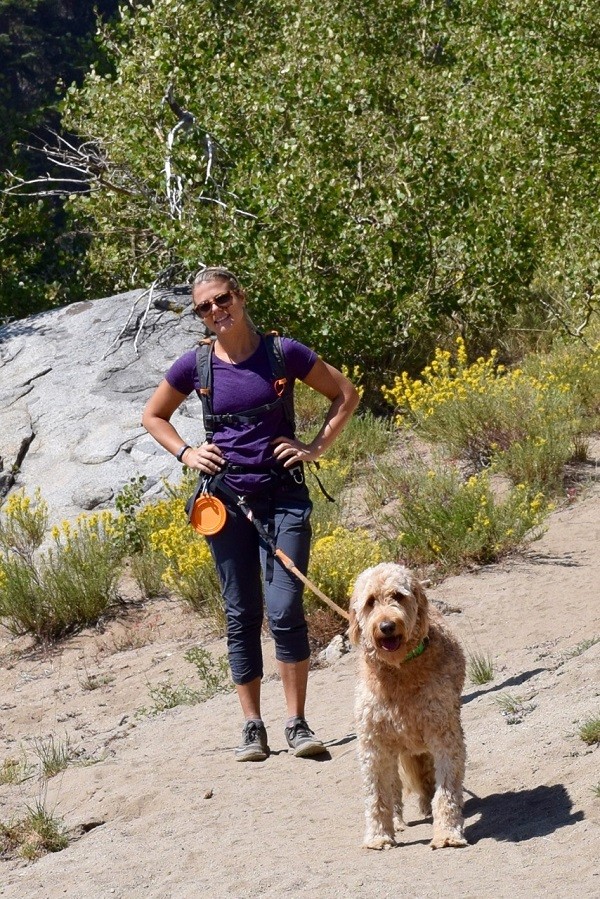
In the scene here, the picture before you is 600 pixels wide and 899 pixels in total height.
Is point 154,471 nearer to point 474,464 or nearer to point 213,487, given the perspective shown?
point 474,464

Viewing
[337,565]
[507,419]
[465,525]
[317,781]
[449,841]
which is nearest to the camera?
[449,841]

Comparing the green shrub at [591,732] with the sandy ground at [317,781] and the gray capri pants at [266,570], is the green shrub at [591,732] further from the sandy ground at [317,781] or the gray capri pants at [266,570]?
the gray capri pants at [266,570]

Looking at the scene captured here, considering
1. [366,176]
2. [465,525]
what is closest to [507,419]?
[465,525]

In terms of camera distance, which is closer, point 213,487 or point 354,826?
point 354,826

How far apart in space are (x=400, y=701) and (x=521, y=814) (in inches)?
23.2

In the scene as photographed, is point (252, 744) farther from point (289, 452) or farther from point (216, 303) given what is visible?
point (216, 303)

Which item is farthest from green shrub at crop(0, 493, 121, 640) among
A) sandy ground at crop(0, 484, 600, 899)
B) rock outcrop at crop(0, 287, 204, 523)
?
rock outcrop at crop(0, 287, 204, 523)

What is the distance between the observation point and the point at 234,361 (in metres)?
5.51

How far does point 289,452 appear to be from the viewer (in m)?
5.38

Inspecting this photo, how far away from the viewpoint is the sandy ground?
414 cm

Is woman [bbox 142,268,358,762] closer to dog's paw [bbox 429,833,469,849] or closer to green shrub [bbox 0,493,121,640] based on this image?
dog's paw [bbox 429,833,469,849]

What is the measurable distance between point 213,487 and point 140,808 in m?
1.37

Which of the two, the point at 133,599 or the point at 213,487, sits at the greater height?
the point at 213,487

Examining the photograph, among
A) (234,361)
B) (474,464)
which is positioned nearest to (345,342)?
(474,464)
